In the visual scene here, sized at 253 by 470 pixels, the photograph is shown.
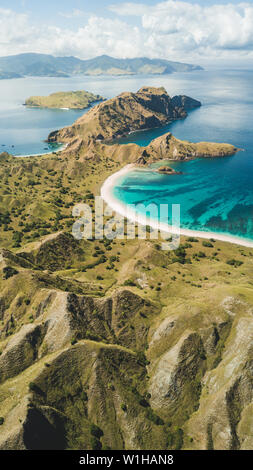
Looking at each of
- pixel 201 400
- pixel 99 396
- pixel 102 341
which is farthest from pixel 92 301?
pixel 201 400

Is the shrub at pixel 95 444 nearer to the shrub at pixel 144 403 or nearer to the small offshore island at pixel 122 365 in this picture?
the small offshore island at pixel 122 365

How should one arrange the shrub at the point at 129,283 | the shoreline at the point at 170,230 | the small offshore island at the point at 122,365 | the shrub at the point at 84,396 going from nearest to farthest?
the small offshore island at the point at 122,365 < the shrub at the point at 84,396 < the shrub at the point at 129,283 < the shoreline at the point at 170,230

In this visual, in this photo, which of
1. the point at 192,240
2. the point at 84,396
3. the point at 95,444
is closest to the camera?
the point at 95,444

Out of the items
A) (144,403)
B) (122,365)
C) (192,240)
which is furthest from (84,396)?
(192,240)

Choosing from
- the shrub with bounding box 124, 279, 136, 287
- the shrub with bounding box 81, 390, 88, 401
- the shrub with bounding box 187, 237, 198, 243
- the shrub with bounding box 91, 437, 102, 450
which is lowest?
the shrub with bounding box 91, 437, 102, 450

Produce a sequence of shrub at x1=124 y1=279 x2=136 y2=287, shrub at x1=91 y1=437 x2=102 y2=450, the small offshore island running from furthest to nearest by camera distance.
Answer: shrub at x1=124 y1=279 x2=136 y2=287, the small offshore island, shrub at x1=91 y1=437 x2=102 y2=450

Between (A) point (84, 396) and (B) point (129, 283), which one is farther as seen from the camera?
(B) point (129, 283)

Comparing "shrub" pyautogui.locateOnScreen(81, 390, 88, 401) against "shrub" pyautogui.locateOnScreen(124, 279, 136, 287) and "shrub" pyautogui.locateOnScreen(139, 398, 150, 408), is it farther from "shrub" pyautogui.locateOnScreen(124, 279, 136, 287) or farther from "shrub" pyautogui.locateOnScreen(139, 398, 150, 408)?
"shrub" pyautogui.locateOnScreen(124, 279, 136, 287)

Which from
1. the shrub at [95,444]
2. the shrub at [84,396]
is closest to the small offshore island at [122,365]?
→ the shrub at [84,396]

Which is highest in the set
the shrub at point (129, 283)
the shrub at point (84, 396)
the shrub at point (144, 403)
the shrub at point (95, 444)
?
the shrub at point (129, 283)

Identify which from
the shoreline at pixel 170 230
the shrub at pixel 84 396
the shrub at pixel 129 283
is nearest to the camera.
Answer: the shrub at pixel 84 396

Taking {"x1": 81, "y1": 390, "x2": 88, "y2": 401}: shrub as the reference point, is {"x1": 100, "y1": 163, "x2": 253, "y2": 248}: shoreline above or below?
above

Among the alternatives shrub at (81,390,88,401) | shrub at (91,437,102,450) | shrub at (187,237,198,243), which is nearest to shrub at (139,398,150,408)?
shrub at (91,437,102,450)

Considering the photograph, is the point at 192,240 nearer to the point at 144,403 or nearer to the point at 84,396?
the point at 144,403
